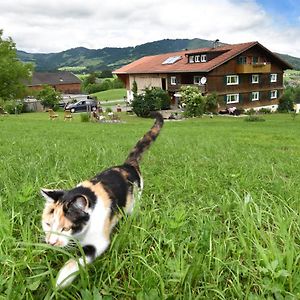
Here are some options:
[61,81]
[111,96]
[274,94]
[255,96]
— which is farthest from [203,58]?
[61,81]

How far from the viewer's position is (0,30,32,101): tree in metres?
38.9

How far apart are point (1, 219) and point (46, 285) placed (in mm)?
762

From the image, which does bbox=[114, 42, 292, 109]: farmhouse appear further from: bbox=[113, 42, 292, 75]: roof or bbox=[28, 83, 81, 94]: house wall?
bbox=[28, 83, 81, 94]: house wall

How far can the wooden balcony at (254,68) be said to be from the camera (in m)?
42.8

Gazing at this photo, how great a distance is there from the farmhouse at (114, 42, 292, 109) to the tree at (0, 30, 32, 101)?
50.2ft

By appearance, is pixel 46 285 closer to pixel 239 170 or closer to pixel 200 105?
pixel 239 170

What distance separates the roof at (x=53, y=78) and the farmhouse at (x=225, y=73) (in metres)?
41.8

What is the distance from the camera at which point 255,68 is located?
4400 cm

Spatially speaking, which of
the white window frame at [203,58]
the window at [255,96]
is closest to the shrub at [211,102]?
the white window frame at [203,58]

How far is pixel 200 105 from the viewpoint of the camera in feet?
119

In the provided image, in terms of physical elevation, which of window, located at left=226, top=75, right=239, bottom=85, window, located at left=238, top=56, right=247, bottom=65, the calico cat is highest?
window, located at left=238, top=56, right=247, bottom=65

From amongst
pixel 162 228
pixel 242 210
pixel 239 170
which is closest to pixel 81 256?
pixel 162 228

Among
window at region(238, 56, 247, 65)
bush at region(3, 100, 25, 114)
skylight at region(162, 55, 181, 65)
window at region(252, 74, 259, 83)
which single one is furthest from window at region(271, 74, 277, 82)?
bush at region(3, 100, 25, 114)

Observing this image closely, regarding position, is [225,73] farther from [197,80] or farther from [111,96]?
[111,96]
